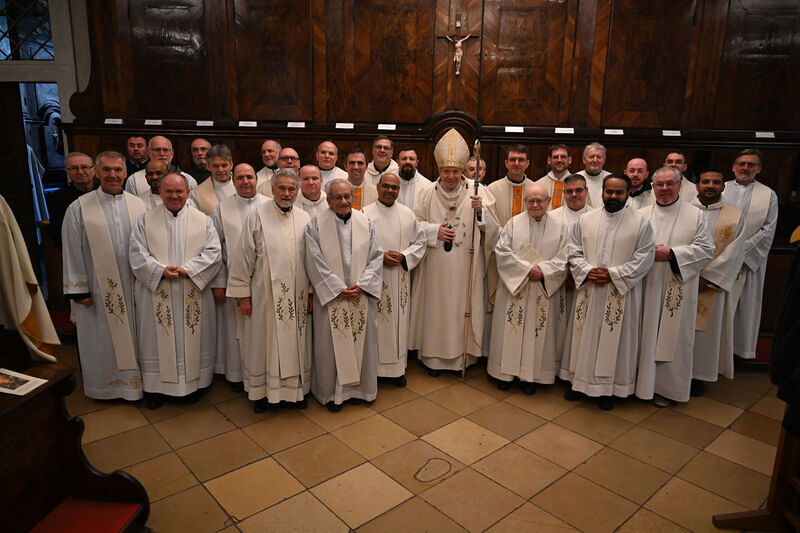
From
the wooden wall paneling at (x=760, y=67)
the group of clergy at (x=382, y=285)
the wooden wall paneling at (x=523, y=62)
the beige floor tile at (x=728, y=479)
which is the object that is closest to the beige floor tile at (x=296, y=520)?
the group of clergy at (x=382, y=285)

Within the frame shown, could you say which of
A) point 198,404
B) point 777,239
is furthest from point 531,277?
point 777,239

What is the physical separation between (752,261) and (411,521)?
4.49m

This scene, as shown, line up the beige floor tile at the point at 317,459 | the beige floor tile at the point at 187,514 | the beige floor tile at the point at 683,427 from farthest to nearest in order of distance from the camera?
the beige floor tile at the point at 683,427 → the beige floor tile at the point at 317,459 → the beige floor tile at the point at 187,514

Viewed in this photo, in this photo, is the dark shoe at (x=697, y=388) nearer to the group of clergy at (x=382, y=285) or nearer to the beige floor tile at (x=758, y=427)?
the group of clergy at (x=382, y=285)

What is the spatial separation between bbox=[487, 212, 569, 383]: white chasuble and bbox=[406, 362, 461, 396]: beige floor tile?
1.78 ft

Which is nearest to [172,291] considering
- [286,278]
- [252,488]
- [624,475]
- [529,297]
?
[286,278]

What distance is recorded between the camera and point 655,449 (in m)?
4.07

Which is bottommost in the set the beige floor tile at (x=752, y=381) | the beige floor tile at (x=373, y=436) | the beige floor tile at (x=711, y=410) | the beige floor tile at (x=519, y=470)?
the beige floor tile at (x=752, y=381)

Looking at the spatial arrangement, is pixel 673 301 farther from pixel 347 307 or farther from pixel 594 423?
pixel 347 307

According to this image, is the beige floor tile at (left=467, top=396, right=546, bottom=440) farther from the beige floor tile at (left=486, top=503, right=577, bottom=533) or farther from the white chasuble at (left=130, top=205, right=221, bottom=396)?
the white chasuble at (left=130, top=205, right=221, bottom=396)

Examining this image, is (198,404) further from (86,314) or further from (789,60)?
(789,60)

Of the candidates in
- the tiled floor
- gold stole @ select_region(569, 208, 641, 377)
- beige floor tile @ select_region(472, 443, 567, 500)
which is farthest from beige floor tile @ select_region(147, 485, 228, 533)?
gold stole @ select_region(569, 208, 641, 377)

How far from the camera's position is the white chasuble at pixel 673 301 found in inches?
181

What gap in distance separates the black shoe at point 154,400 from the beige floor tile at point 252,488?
133 centimetres
